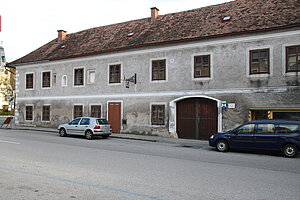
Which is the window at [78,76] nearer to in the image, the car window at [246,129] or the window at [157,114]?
the window at [157,114]

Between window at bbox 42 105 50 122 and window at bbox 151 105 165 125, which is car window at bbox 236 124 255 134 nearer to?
window at bbox 151 105 165 125

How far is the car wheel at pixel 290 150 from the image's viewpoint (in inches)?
448

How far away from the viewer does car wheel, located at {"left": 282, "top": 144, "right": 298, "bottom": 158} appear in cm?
1139

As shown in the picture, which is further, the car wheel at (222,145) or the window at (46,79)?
the window at (46,79)

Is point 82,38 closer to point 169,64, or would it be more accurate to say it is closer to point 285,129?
point 169,64

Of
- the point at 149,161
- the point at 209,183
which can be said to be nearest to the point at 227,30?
the point at 149,161

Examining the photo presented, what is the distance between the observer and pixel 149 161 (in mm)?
9438

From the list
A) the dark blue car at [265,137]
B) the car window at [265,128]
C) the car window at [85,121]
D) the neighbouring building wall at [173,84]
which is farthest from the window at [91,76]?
the car window at [265,128]

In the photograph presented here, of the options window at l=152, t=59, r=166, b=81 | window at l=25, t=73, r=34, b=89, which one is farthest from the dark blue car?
window at l=25, t=73, r=34, b=89

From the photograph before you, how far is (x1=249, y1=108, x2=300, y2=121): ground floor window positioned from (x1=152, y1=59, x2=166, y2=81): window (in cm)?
623

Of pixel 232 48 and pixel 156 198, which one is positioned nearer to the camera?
pixel 156 198

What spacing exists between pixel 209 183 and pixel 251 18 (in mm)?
13586

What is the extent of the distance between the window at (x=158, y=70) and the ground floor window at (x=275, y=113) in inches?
245

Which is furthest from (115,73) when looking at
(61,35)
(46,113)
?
(61,35)
